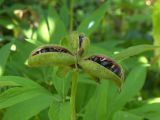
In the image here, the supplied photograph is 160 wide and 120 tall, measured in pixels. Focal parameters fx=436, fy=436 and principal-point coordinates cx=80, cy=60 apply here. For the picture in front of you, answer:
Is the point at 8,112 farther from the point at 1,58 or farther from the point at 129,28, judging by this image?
the point at 129,28

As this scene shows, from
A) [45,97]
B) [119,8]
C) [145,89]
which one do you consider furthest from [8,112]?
[145,89]

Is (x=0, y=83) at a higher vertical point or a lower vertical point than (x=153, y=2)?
lower

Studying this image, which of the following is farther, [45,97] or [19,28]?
[19,28]

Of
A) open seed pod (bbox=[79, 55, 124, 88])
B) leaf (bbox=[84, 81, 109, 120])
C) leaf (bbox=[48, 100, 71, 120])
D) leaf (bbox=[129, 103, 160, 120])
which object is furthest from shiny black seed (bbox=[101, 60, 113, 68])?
leaf (bbox=[129, 103, 160, 120])

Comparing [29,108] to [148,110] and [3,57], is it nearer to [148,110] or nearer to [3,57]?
[3,57]

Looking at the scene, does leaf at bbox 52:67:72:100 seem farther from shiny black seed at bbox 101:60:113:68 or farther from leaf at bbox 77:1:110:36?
leaf at bbox 77:1:110:36

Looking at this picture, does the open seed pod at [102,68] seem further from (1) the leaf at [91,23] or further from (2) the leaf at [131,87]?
(1) the leaf at [91,23]
